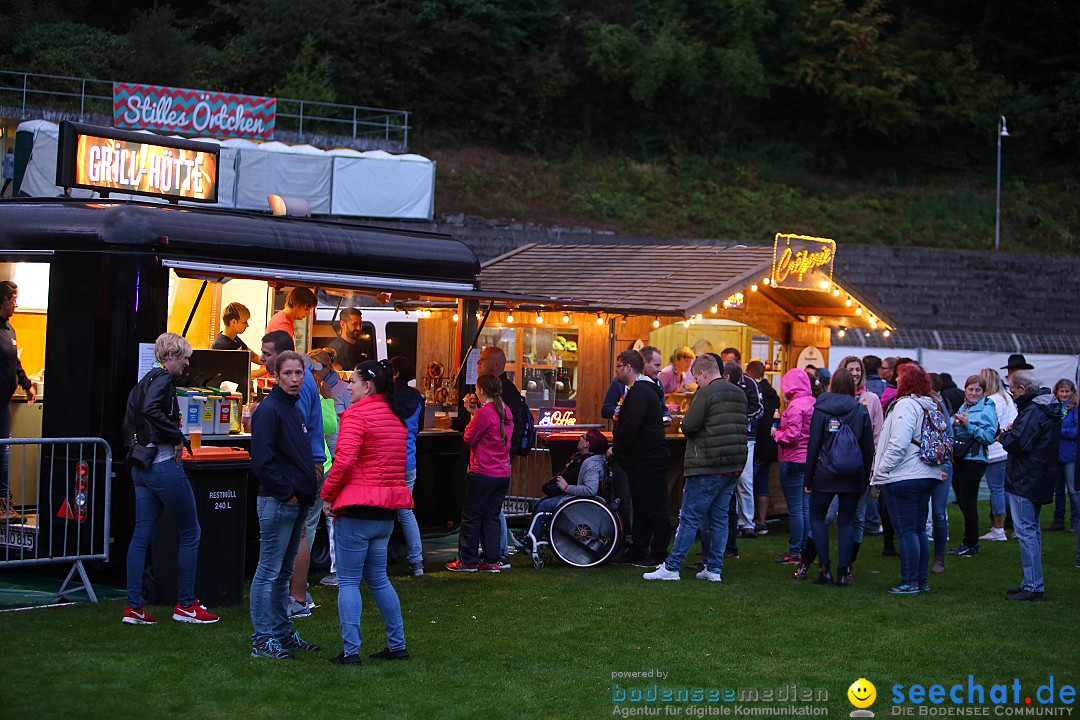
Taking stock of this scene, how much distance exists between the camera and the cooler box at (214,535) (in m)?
7.85

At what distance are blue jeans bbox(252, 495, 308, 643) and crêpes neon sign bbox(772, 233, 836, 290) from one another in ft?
28.4

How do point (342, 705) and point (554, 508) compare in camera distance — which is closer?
point (342, 705)

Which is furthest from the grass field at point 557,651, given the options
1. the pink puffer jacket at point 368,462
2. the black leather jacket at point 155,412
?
the black leather jacket at point 155,412

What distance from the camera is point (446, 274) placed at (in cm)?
1091

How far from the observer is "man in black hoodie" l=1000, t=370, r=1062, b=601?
8797 mm

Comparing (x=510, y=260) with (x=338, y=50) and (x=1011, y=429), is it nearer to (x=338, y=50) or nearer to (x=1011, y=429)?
(x=1011, y=429)

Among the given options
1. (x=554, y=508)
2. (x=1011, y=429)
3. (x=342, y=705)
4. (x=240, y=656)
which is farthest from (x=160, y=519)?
(x=1011, y=429)

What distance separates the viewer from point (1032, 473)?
348 inches

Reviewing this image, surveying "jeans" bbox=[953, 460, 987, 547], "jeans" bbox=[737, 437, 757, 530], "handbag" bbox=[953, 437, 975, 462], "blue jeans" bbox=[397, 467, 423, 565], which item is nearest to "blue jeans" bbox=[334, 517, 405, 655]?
"blue jeans" bbox=[397, 467, 423, 565]

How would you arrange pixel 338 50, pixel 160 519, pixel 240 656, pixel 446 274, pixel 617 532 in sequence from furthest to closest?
pixel 338 50 → pixel 446 274 → pixel 617 532 → pixel 160 519 → pixel 240 656

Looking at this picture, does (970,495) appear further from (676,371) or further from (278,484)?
(278,484)

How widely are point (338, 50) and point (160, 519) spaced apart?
31.6m

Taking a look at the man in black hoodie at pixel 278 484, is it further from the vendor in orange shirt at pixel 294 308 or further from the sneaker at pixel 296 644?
the vendor in orange shirt at pixel 294 308
